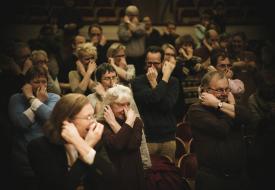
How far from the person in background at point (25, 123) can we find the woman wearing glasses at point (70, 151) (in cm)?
88

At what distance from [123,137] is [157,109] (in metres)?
1.44

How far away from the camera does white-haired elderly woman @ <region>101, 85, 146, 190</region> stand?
3.16 meters

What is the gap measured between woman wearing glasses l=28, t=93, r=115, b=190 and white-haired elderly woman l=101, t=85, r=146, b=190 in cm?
33

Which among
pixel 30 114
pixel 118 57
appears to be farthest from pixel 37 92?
pixel 118 57

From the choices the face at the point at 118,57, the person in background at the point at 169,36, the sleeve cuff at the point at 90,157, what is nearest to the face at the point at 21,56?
the face at the point at 118,57

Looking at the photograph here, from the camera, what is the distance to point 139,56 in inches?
271

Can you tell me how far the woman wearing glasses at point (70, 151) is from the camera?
2.65 m

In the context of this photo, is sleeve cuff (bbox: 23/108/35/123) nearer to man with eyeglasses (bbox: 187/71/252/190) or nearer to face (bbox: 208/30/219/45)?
man with eyeglasses (bbox: 187/71/252/190)

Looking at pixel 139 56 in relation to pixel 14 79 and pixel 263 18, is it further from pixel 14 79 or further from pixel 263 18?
pixel 263 18

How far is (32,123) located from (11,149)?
0.28 meters

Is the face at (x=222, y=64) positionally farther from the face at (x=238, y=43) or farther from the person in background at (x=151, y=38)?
the person in background at (x=151, y=38)

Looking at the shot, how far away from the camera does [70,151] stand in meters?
2.73

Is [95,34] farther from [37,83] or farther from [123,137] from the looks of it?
[123,137]

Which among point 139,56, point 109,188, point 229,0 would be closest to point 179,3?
point 229,0
